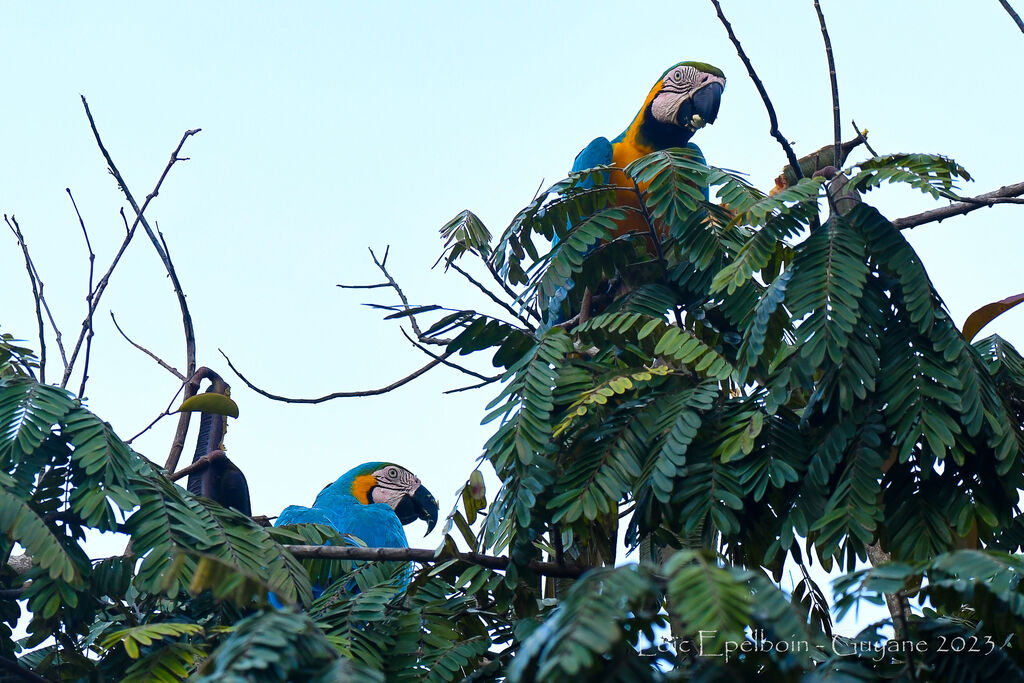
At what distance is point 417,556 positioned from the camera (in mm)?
2133

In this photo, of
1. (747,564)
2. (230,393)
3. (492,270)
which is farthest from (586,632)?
(230,393)

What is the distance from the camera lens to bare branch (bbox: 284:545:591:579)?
2.05 metres

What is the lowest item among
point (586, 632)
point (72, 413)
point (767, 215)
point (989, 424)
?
point (586, 632)

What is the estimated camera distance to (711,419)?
80.0 inches

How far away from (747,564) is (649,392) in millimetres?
413

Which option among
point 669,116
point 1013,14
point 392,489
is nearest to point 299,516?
point 392,489

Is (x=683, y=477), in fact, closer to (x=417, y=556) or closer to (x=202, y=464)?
(x=417, y=556)

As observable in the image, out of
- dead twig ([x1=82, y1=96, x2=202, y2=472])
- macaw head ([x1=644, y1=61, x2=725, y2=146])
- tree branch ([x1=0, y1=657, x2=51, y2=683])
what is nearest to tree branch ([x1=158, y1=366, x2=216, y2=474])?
dead twig ([x1=82, y1=96, x2=202, y2=472])

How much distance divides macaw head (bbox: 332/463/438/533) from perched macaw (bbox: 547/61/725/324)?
54.4 inches

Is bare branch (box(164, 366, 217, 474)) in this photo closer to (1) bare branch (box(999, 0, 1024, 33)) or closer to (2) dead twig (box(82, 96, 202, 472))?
(2) dead twig (box(82, 96, 202, 472))

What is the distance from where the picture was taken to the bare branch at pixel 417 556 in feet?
6.73

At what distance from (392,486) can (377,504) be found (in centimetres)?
26

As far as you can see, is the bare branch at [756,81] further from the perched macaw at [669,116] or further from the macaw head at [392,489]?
the macaw head at [392,489]

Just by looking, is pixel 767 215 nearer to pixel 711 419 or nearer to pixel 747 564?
pixel 711 419
